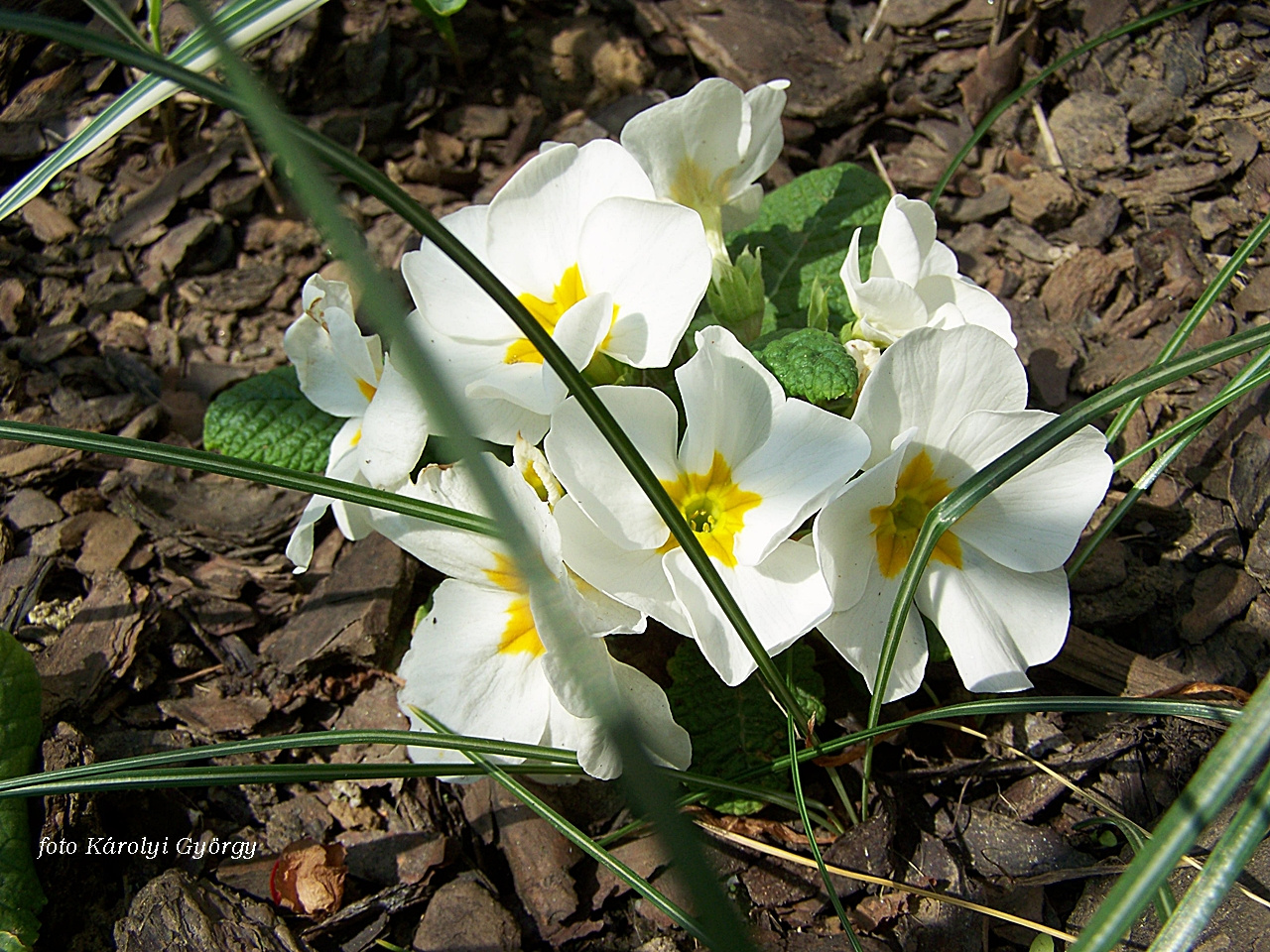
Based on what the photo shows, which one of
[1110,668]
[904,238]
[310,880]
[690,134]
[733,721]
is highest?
[690,134]

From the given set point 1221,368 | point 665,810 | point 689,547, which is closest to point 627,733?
point 665,810

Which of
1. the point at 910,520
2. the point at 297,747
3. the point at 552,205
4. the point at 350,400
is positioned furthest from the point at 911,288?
the point at 297,747

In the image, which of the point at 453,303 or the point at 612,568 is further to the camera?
the point at 453,303

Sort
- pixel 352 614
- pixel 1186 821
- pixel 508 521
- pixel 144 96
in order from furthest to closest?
pixel 352 614, pixel 144 96, pixel 1186 821, pixel 508 521

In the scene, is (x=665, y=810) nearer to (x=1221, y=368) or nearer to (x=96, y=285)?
(x=1221, y=368)

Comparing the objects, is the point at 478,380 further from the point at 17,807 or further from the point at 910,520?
the point at 17,807

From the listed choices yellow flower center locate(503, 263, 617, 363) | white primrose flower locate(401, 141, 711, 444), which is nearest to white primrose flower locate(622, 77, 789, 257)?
white primrose flower locate(401, 141, 711, 444)
